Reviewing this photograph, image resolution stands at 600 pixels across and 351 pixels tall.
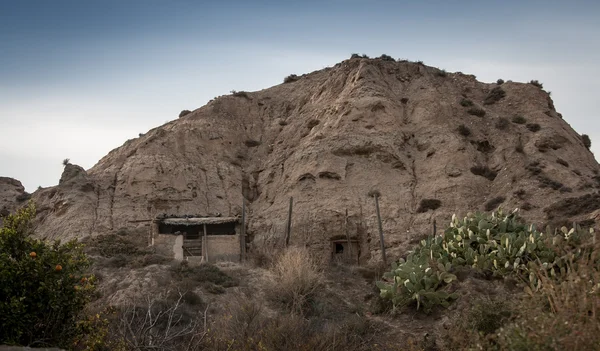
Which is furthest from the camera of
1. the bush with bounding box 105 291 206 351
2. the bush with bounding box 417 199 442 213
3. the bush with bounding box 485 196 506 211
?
the bush with bounding box 417 199 442 213

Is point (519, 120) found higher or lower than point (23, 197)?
higher

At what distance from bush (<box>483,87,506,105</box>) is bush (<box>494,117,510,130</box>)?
9.79 ft

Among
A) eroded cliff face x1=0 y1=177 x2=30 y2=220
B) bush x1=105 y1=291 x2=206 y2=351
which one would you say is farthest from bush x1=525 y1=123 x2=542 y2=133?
eroded cliff face x1=0 y1=177 x2=30 y2=220

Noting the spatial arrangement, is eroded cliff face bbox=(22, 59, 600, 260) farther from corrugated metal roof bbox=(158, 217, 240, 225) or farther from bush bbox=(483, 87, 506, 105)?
corrugated metal roof bbox=(158, 217, 240, 225)

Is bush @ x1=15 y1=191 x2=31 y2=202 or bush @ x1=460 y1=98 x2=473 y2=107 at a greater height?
bush @ x1=460 y1=98 x2=473 y2=107

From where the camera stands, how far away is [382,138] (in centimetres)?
3466

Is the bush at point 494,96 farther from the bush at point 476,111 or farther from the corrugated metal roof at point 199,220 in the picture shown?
the corrugated metal roof at point 199,220

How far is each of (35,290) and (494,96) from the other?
3422 cm

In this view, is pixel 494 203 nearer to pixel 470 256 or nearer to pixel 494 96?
pixel 470 256

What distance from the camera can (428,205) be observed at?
29.8m

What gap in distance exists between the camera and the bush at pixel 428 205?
2970 centimetres

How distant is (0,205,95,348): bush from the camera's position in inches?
370

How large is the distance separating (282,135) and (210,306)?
69.4ft

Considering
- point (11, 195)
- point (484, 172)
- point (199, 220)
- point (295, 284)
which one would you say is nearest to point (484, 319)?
point (295, 284)
